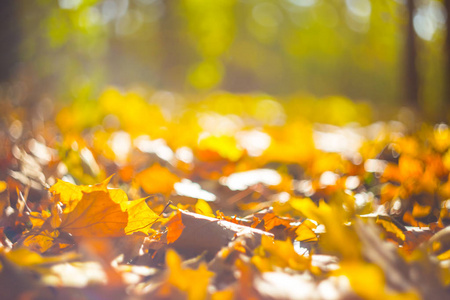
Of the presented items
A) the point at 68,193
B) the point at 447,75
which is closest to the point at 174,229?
the point at 68,193

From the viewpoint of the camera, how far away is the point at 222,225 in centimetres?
79

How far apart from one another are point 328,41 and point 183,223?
14.7m

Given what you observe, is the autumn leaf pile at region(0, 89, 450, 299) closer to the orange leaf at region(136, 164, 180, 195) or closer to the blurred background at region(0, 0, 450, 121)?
the orange leaf at region(136, 164, 180, 195)

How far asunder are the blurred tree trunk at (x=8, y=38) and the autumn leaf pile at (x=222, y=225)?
140cm

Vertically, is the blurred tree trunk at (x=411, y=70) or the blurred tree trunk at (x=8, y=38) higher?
the blurred tree trunk at (x=8, y=38)

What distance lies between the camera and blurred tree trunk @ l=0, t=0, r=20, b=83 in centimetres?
276

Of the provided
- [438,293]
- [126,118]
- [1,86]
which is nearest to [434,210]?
[438,293]

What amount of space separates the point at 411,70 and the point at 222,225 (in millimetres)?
4796

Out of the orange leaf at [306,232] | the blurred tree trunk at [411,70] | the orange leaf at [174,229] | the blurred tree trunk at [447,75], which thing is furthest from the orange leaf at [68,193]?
the blurred tree trunk at [411,70]

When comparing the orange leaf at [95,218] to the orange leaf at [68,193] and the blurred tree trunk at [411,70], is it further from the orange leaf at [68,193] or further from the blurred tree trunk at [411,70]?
the blurred tree trunk at [411,70]

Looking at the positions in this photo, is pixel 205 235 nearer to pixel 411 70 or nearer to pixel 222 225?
pixel 222 225

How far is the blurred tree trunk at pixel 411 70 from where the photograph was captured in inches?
189

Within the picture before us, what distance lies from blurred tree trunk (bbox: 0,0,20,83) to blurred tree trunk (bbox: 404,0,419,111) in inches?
153

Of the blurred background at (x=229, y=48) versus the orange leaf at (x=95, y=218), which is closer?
the orange leaf at (x=95, y=218)
